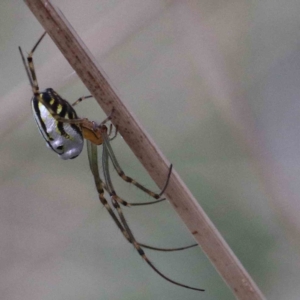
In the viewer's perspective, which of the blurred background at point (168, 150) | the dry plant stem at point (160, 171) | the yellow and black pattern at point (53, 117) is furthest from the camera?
the blurred background at point (168, 150)

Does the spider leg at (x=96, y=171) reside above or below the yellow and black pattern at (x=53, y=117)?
below

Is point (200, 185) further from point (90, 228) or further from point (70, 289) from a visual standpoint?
point (70, 289)

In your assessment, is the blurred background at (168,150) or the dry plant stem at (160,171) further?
the blurred background at (168,150)

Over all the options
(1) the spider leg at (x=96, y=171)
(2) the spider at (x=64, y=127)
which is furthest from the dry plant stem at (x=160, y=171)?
(1) the spider leg at (x=96, y=171)

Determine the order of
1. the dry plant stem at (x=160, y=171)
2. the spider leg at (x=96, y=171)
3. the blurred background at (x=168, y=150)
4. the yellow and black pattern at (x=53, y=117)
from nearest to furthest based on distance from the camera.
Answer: the dry plant stem at (x=160, y=171) → the yellow and black pattern at (x=53, y=117) → the spider leg at (x=96, y=171) → the blurred background at (x=168, y=150)

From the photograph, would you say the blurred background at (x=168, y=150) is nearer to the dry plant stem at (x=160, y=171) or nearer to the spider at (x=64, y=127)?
the spider at (x=64, y=127)

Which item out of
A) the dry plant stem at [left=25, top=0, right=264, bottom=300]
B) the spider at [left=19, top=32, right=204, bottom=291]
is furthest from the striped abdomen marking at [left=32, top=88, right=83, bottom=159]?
the dry plant stem at [left=25, top=0, right=264, bottom=300]

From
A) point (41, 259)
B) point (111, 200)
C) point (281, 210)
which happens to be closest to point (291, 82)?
point (281, 210)
